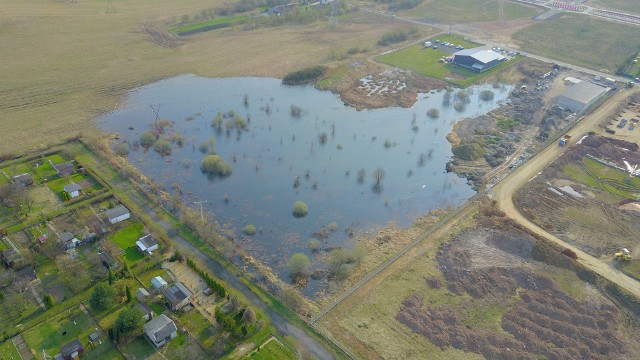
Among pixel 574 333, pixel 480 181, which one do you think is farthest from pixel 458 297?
pixel 480 181

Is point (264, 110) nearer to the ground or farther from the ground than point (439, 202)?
farther from the ground

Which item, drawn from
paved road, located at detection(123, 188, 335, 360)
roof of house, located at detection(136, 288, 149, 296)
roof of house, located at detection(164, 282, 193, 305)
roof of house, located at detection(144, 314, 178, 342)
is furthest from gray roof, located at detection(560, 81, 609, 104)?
roof of house, located at detection(136, 288, 149, 296)

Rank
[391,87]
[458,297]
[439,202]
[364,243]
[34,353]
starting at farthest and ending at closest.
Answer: [391,87]
[439,202]
[364,243]
[458,297]
[34,353]

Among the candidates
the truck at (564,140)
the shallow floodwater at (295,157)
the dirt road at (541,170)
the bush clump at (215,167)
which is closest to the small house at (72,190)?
the shallow floodwater at (295,157)

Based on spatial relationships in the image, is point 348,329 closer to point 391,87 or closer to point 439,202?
point 439,202

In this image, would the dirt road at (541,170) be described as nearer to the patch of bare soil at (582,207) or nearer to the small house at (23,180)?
the patch of bare soil at (582,207)

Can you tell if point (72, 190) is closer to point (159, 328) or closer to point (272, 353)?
point (159, 328)

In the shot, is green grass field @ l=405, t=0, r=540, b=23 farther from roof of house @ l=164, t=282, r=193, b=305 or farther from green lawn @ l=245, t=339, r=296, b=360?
green lawn @ l=245, t=339, r=296, b=360
